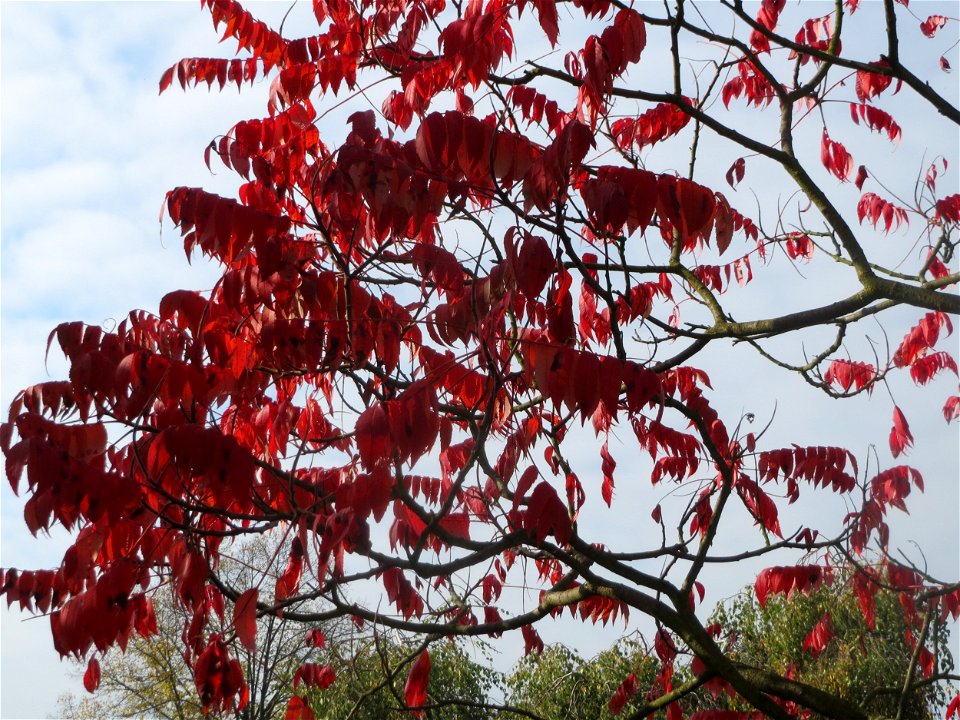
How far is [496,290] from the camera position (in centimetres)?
294

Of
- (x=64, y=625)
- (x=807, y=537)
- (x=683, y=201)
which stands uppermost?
(x=683, y=201)

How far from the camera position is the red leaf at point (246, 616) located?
2662 millimetres

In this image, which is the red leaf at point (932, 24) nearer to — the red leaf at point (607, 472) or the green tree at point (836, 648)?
the red leaf at point (607, 472)

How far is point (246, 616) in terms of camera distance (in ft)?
8.86

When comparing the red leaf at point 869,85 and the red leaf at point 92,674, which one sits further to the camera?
the red leaf at point 869,85

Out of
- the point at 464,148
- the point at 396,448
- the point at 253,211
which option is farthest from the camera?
the point at 253,211

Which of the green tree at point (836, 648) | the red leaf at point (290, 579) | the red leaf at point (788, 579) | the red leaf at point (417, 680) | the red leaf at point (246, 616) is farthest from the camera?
the green tree at point (836, 648)

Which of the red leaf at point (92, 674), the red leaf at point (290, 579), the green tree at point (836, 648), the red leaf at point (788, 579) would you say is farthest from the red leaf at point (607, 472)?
the green tree at point (836, 648)

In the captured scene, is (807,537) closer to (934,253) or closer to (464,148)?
(934,253)

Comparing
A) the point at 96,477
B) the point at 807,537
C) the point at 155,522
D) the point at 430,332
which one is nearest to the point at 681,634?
the point at 807,537

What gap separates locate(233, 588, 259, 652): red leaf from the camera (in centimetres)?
266

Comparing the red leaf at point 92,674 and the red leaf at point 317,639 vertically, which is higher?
the red leaf at point 317,639

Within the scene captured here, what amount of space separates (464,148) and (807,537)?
8.58 ft

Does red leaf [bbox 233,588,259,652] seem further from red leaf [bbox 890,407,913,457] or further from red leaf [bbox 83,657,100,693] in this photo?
red leaf [bbox 890,407,913,457]
